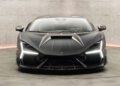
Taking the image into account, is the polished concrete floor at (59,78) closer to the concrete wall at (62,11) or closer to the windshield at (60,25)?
the windshield at (60,25)

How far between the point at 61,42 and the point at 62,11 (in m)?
9.65

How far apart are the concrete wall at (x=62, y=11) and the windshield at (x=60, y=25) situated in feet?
25.1

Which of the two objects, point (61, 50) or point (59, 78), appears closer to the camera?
point (59, 78)

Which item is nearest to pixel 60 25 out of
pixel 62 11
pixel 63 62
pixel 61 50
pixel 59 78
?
pixel 61 50

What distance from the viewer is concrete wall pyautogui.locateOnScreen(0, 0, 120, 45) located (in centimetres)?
1934

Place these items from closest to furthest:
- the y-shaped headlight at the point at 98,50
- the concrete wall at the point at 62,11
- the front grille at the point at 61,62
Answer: the front grille at the point at 61,62, the y-shaped headlight at the point at 98,50, the concrete wall at the point at 62,11

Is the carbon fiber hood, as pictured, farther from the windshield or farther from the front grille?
the windshield

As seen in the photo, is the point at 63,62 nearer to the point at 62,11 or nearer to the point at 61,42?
the point at 61,42

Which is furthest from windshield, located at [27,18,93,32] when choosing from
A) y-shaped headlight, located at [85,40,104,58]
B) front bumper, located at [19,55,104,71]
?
front bumper, located at [19,55,104,71]

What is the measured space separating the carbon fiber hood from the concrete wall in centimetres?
903

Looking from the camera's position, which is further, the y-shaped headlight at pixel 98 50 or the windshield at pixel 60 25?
the windshield at pixel 60 25

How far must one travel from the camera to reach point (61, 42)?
9.96 m

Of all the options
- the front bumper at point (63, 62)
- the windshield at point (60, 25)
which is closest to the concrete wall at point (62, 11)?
the windshield at point (60, 25)

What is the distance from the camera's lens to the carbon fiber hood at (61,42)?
32.0 feet
